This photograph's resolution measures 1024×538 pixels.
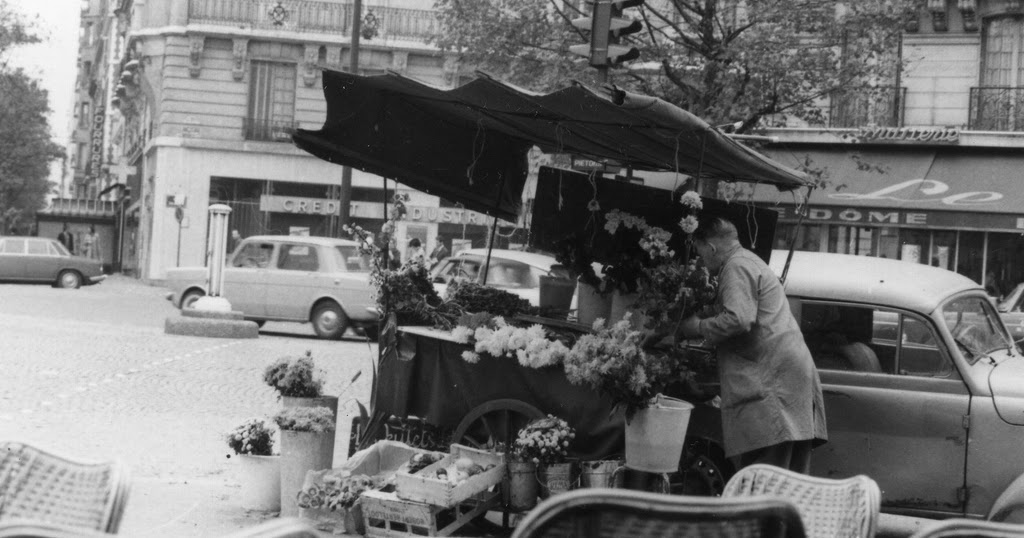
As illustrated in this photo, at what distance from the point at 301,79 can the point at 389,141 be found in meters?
31.2

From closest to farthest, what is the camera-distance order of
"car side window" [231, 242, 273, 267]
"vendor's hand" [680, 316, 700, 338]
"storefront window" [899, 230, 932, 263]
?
"vendor's hand" [680, 316, 700, 338]
"car side window" [231, 242, 273, 267]
"storefront window" [899, 230, 932, 263]

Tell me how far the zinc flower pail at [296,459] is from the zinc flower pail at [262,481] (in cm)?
27

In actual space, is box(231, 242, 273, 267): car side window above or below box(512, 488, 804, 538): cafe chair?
above

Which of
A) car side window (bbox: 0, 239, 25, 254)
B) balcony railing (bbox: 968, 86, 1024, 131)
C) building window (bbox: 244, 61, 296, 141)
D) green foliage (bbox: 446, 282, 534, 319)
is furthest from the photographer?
building window (bbox: 244, 61, 296, 141)

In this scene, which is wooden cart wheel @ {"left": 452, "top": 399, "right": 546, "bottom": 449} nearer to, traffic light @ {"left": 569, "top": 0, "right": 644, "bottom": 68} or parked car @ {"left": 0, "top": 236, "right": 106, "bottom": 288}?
traffic light @ {"left": 569, "top": 0, "right": 644, "bottom": 68}

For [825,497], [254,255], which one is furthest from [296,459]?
[254,255]

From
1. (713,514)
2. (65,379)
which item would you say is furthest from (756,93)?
(713,514)

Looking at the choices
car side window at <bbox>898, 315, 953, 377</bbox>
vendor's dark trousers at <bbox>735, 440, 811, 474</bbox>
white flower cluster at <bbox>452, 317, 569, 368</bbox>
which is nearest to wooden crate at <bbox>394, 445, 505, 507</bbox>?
white flower cluster at <bbox>452, 317, 569, 368</bbox>

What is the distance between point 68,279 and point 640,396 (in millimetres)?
31220

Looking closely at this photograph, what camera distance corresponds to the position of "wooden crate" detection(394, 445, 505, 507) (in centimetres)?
671

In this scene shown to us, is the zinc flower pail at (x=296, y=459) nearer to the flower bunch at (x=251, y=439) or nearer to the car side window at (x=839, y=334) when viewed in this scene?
the flower bunch at (x=251, y=439)

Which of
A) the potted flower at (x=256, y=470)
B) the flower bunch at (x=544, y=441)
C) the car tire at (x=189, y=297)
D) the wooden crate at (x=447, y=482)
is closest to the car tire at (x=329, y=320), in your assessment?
the car tire at (x=189, y=297)

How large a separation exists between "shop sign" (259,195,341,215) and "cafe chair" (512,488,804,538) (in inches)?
1413

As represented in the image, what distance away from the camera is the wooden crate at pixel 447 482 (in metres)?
6.71
